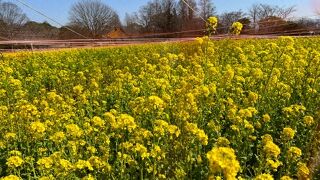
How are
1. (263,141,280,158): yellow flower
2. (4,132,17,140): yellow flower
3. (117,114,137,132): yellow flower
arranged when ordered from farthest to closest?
1. (4,132,17,140): yellow flower
2. (117,114,137,132): yellow flower
3. (263,141,280,158): yellow flower

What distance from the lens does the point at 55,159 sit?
3.32 metres

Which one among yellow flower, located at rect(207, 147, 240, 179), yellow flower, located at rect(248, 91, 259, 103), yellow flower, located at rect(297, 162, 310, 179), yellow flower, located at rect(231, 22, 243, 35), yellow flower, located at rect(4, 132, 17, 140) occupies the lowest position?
yellow flower, located at rect(297, 162, 310, 179)

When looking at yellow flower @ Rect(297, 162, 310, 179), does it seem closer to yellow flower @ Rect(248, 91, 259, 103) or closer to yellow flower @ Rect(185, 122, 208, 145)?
yellow flower @ Rect(185, 122, 208, 145)

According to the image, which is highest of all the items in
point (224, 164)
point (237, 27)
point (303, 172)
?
point (237, 27)

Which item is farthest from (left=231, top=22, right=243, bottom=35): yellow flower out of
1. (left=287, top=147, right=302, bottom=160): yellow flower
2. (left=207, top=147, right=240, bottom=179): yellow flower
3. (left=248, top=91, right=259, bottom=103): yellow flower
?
(left=207, top=147, right=240, bottom=179): yellow flower

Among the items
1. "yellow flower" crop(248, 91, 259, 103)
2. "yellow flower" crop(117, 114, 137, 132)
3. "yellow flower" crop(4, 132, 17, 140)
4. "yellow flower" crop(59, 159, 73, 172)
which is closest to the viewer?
"yellow flower" crop(59, 159, 73, 172)

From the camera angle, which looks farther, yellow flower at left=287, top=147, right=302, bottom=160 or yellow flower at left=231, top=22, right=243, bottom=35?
yellow flower at left=231, top=22, right=243, bottom=35

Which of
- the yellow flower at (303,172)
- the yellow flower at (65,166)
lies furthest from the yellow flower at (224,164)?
the yellow flower at (65,166)

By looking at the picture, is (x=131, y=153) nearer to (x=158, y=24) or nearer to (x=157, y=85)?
(x=157, y=85)

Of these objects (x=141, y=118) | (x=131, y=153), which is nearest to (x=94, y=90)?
(x=141, y=118)

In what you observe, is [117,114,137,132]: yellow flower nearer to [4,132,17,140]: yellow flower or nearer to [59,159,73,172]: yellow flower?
[59,159,73,172]: yellow flower

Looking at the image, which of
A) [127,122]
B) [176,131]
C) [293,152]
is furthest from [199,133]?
[293,152]

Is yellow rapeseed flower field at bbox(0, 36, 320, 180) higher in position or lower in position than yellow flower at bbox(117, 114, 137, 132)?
lower

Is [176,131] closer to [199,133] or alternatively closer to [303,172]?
[199,133]
